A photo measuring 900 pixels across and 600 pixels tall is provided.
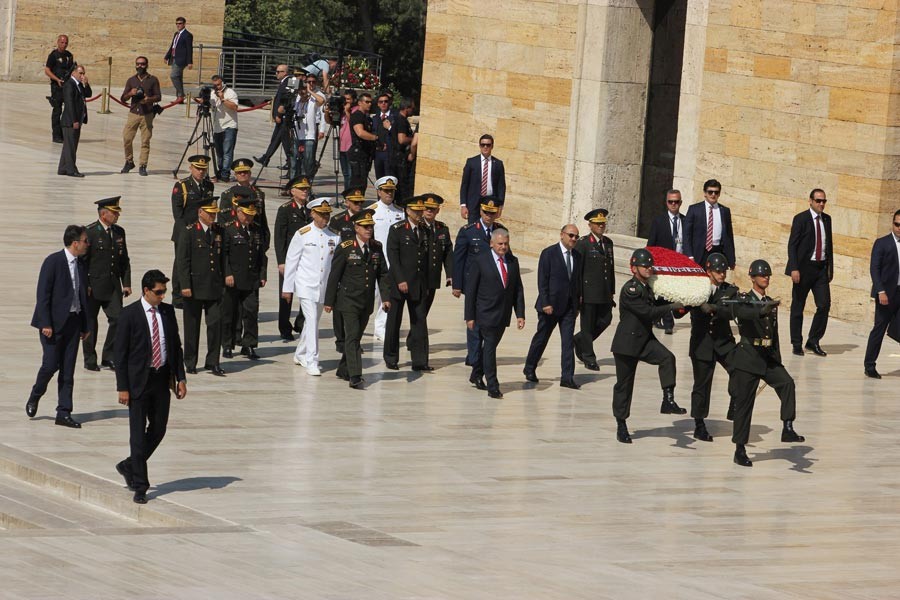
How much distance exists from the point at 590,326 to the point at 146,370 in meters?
6.38

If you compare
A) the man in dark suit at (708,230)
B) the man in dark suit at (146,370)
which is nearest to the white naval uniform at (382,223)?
the man in dark suit at (708,230)

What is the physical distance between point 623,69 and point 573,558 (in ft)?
45.7

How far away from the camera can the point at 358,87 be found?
37.9m

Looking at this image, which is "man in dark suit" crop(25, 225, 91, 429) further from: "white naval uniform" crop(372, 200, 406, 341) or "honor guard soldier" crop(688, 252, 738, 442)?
"honor guard soldier" crop(688, 252, 738, 442)

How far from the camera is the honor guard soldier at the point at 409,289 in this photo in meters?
16.8

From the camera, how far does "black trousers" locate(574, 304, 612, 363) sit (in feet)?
56.2

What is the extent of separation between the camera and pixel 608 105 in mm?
23750

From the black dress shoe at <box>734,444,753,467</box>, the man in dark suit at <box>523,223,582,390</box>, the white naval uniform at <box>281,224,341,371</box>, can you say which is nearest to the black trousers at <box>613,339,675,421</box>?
the black dress shoe at <box>734,444,753,467</box>

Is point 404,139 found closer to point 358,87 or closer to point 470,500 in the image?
point 358,87

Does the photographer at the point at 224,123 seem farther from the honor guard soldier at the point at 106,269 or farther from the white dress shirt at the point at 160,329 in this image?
the white dress shirt at the point at 160,329

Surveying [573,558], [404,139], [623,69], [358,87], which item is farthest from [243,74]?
[573,558]

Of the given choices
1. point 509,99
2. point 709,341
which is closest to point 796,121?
point 509,99

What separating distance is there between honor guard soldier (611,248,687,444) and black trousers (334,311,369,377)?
2.64m

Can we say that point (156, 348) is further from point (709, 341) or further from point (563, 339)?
point (563, 339)
